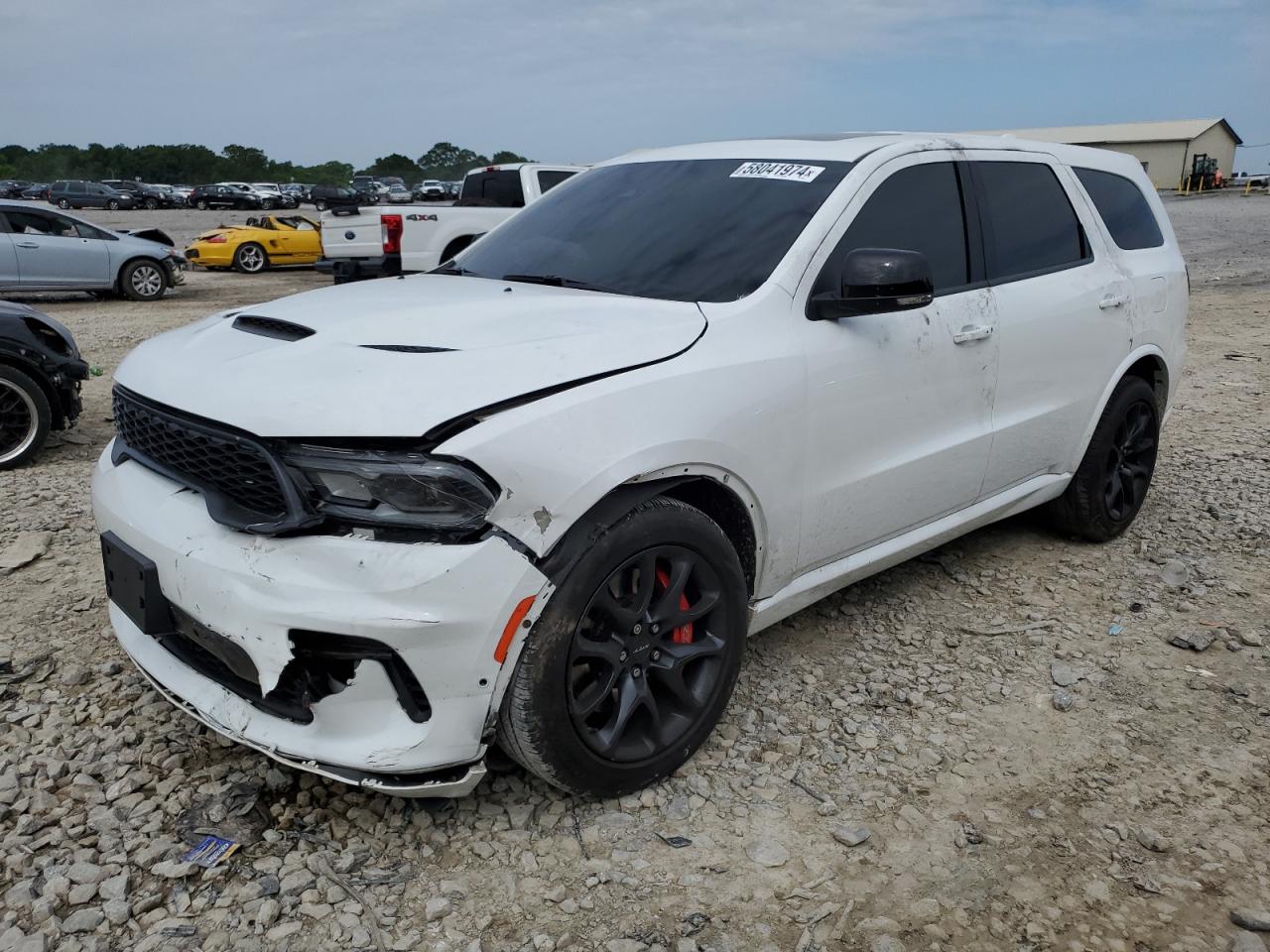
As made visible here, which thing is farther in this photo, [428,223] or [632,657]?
[428,223]

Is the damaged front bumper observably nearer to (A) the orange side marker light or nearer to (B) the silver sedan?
(A) the orange side marker light

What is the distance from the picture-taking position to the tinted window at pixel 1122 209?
439cm

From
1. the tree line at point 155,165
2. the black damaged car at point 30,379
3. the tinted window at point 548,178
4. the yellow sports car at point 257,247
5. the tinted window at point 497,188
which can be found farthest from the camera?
the tree line at point 155,165

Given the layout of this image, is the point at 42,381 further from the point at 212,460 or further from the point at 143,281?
the point at 143,281

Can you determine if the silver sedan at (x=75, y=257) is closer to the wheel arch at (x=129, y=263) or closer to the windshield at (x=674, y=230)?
the wheel arch at (x=129, y=263)

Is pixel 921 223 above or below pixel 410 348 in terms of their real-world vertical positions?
above

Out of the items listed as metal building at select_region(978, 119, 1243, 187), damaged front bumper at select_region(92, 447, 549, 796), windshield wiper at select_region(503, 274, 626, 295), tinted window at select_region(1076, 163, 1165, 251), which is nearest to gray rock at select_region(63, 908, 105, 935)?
damaged front bumper at select_region(92, 447, 549, 796)

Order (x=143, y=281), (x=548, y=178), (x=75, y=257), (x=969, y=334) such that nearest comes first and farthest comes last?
(x=969, y=334), (x=548, y=178), (x=75, y=257), (x=143, y=281)

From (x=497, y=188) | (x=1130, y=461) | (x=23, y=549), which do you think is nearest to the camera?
(x=23, y=549)

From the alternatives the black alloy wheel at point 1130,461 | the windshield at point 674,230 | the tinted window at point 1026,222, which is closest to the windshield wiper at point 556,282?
the windshield at point 674,230

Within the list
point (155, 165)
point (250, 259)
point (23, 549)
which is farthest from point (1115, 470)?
point (155, 165)

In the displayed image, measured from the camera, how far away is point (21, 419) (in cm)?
582

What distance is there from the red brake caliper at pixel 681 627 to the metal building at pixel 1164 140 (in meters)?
67.0

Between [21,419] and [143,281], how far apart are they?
10.3m
